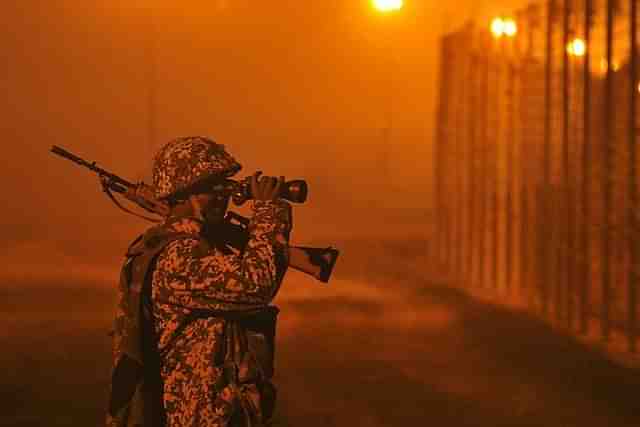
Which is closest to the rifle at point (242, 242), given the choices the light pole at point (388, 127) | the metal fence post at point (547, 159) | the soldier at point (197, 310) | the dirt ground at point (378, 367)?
the soldier at point (197, 310)

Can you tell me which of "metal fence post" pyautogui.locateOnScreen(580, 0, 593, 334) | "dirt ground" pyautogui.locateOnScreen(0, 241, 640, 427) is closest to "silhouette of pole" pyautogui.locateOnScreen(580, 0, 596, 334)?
"metal fence post" pyautogui.locateOnScreen(580, 0, 593, 334)

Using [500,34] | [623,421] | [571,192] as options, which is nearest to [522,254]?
[571,192]

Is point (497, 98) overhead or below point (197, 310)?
overhead

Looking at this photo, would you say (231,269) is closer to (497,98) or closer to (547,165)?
(547,165)

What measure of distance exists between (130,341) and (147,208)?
499mm

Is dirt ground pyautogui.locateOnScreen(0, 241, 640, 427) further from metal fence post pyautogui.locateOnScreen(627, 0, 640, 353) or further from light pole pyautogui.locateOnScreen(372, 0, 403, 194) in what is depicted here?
light pole pyautogui.locateOnScreen(372, 0, 403, 194)

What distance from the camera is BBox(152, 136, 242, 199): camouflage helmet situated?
2.32 meters

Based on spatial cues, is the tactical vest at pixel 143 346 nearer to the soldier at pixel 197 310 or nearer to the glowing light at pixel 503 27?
the soldier at pixel 197 310

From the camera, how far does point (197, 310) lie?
7.34 feet

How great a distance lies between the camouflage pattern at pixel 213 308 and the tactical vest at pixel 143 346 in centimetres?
2

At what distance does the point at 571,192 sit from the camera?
321 inches

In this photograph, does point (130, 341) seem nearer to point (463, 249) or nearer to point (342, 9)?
point (463, 249)

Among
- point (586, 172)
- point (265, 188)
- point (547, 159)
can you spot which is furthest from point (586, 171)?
point (265, 188)

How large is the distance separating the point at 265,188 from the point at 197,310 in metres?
0.42
